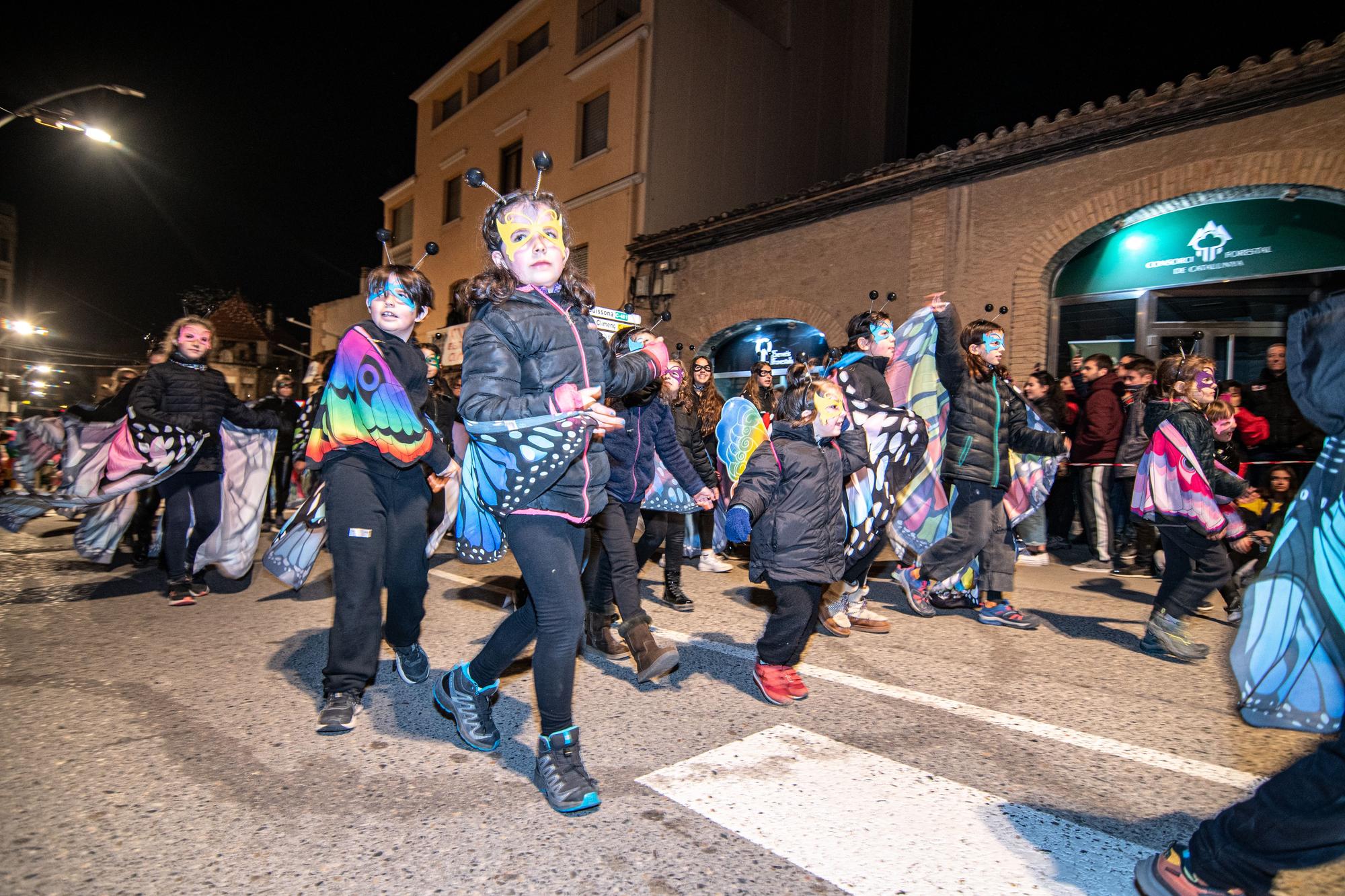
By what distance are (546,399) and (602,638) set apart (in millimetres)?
2333

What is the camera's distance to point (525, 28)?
21156 millimetres

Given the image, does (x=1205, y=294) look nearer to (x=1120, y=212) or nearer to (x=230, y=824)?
(x=1120, y=212)

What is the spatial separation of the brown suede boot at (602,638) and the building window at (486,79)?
21513mm

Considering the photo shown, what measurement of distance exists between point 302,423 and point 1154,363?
8.60 m

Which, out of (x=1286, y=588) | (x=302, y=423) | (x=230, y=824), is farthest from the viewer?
(x=302, y=423)

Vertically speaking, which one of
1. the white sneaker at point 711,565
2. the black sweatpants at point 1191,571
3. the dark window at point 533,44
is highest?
the dark window at point 533,44

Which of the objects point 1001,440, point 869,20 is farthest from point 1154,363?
point 869,20

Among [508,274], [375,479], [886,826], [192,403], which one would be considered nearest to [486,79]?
[192,403]

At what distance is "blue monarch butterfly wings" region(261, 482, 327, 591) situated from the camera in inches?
157

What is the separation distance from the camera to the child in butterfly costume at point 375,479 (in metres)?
3.27

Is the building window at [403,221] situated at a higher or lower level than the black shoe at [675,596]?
higher

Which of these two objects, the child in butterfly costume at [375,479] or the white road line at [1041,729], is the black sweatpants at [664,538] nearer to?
the white road line at [1041,729]

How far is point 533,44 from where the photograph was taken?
21.0 metres

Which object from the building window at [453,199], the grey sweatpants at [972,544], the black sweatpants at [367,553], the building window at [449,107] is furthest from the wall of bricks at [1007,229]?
the building window at [449,107]
